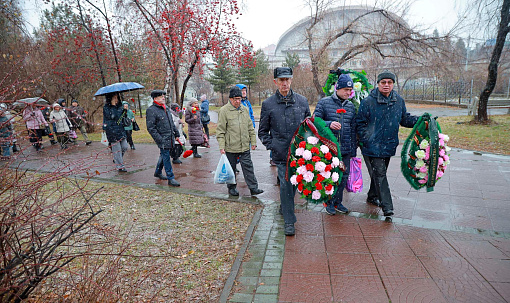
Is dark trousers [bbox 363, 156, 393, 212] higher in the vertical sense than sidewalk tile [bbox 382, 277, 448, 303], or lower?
higher

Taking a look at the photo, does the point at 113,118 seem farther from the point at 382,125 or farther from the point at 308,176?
the point at 382,125

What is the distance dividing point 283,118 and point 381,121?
4.55 feet

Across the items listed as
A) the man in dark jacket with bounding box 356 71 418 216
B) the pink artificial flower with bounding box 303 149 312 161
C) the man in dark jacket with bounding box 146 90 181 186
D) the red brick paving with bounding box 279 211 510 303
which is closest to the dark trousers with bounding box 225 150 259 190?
the red brick paving with bounding box 279 211 510 303

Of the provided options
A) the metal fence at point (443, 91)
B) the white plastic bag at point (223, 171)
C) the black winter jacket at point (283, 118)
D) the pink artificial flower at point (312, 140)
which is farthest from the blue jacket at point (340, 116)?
the metal fence at point (443, 91)

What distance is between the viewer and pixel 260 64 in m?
39.3

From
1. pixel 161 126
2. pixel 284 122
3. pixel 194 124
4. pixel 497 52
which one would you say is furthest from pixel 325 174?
pixel 497 52

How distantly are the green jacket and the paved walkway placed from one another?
3.15 feet

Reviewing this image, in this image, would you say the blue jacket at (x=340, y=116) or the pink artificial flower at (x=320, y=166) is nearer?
the pink artificial flower at (x=320, y=166)

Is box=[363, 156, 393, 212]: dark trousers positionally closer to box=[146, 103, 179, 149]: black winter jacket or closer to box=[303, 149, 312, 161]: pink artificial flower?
box=[303, 149, 312, 161]: pink artificial flower

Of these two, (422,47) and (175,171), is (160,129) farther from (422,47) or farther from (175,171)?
(422,47)

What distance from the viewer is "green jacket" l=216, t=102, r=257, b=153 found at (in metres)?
5.20

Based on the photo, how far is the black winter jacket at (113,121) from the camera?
23.5 feet

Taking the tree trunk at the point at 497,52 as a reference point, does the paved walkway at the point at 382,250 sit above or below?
below

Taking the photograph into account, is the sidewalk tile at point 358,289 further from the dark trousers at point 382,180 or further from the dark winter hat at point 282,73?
the dark winter hat at point 282,73
